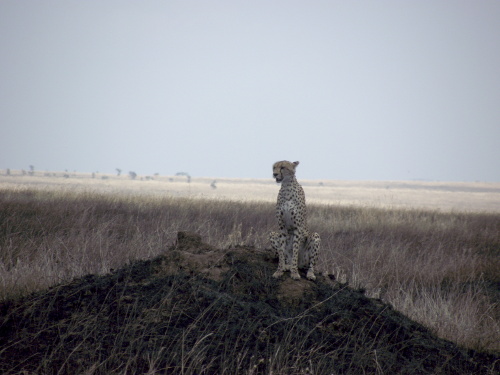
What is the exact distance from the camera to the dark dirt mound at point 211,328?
3039 mm

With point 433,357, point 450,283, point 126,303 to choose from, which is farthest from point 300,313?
point 450,283

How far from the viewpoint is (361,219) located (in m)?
14.2

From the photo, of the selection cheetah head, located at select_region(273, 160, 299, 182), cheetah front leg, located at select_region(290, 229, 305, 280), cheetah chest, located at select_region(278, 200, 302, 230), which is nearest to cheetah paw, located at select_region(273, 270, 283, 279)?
cheetah front leg, located at select_region(290, 229, 305, 280)

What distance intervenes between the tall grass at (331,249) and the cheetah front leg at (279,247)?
143 cm

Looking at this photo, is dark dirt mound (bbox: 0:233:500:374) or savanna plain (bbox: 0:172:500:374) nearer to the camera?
dark dirt mound (bbox: 0:233:500:374)

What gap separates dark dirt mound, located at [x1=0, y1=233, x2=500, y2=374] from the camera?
9.97 ft

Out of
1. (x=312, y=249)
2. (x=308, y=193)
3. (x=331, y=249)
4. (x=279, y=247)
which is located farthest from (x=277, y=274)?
(x=308, y=193)

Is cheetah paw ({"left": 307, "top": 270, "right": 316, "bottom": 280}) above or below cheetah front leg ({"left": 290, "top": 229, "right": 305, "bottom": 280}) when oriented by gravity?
below

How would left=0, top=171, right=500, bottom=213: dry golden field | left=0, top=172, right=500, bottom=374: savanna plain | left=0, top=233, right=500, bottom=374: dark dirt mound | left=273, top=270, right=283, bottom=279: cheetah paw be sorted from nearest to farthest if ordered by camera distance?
left=0, top=233, right=500, bottom=374: dark dirt mound
left=273, top=270, right=283, bottom=279: cheetah paw
left=0, top=172, right=500, bottom=374: savanna plain
left=0, top=171, right=500, bottom=213: dry golden field

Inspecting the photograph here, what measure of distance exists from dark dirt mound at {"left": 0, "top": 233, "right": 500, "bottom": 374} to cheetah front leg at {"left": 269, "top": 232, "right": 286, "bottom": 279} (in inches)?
4.8

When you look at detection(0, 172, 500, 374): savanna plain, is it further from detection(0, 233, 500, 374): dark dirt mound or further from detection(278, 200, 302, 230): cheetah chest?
detection(278, 200, 302, 230): cheetah chest

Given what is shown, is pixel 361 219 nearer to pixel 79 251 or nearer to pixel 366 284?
pixel 366 284

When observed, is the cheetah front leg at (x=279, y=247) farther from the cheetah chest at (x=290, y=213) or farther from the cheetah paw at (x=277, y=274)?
the cheetah chest at (x=290, y=213)

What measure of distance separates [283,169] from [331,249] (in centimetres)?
469
